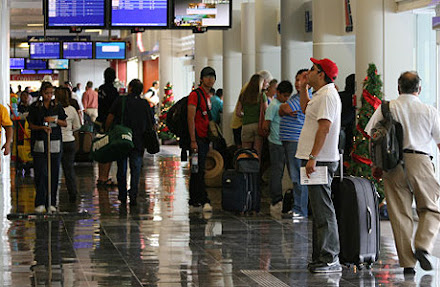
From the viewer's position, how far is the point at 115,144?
1227 centimetres

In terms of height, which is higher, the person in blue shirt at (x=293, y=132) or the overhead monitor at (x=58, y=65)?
the overhead monitor at (x=58, y=65)

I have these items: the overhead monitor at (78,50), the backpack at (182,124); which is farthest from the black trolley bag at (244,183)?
the overhead monitor at (78,50)

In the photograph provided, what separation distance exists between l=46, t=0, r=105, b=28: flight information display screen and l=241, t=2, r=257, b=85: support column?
4.00 metres

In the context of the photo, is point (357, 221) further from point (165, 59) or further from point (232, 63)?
point (165, 59)

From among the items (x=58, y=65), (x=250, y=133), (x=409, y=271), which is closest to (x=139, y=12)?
(x=250, y=133)

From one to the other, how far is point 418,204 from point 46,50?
2695cm

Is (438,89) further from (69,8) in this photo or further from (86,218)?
(69,8)

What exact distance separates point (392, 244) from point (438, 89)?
9.02ft

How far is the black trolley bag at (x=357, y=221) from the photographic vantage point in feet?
24.7

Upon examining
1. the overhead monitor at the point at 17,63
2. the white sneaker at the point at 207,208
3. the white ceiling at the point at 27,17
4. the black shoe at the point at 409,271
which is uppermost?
the white ceiling at the point at 27,17

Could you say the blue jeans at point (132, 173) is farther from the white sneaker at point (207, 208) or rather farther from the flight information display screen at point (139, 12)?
the flight information display screen at point (139, 12)

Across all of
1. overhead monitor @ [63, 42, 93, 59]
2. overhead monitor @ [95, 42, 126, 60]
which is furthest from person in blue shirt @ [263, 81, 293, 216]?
overhead monitor @ [63, 42, 93, 59]

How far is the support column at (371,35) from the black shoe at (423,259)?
12.1 feet

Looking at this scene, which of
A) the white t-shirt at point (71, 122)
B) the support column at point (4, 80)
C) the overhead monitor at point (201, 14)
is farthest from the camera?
the support column at point (4, 80)
